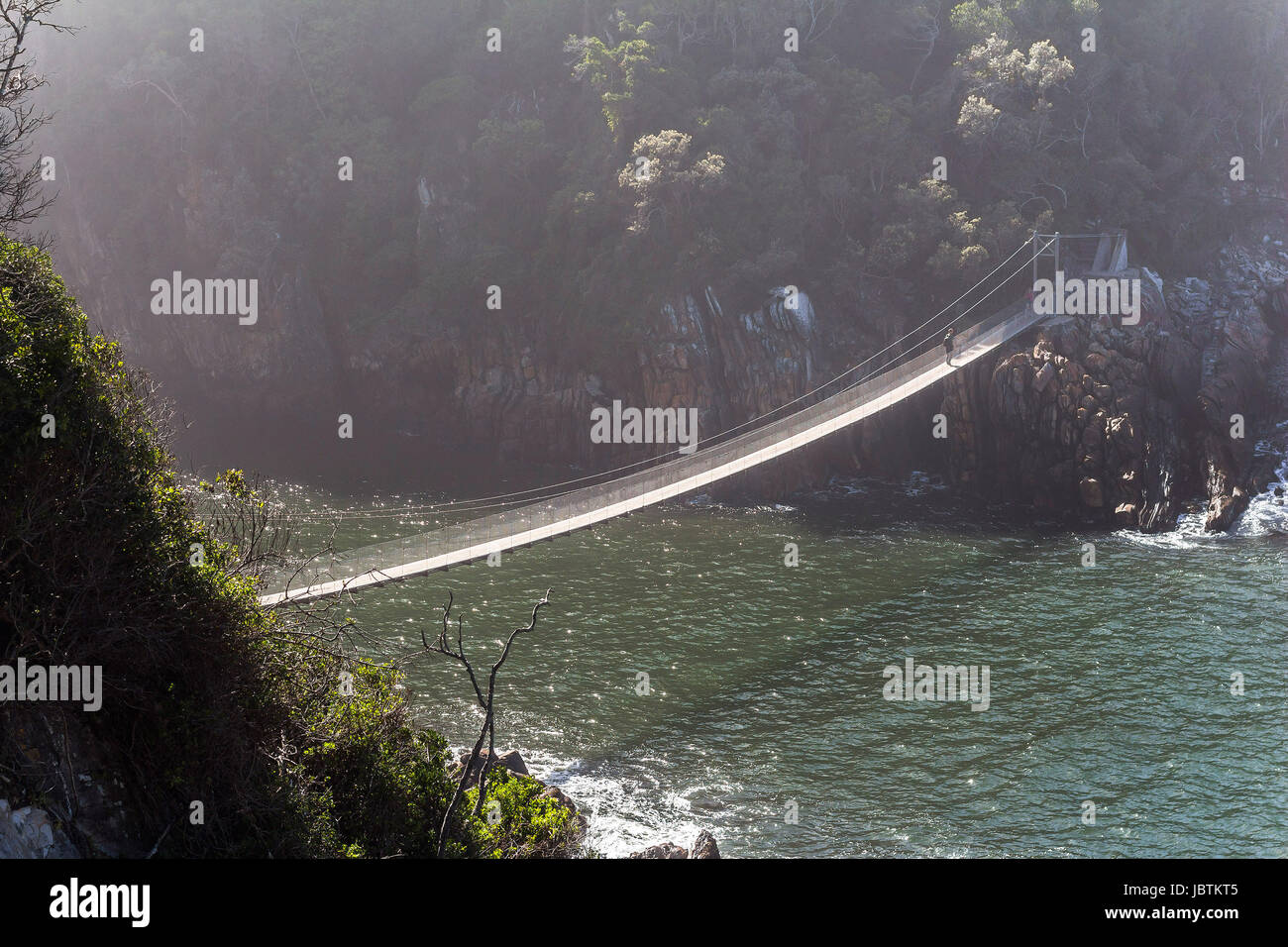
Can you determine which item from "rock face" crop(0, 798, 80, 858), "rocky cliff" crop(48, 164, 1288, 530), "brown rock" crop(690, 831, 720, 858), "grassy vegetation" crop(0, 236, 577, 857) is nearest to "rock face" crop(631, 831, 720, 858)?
"brown rock" crop(690, 831, 720, 858)

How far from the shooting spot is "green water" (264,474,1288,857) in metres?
16.8

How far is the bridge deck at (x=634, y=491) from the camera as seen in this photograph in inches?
822

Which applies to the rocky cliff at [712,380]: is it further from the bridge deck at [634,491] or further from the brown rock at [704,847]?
the brown rock at [704,847]

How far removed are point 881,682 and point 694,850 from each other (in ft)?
28.5

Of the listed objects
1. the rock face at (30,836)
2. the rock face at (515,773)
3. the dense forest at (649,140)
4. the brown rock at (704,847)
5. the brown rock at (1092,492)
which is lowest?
the brown rock at (704,847)

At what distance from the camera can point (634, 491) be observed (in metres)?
26.5

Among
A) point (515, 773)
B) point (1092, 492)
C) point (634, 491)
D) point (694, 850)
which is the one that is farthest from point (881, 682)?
point (1092, 492)

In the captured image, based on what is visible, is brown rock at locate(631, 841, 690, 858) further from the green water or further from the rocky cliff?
the rocky cliff

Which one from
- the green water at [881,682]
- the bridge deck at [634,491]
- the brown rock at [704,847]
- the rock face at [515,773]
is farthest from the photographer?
the bridge deck at [634,491]

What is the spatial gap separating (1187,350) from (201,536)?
116ft

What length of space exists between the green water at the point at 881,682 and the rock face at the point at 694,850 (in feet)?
3.03

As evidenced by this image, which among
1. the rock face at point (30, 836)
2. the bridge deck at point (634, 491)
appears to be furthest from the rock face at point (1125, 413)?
the rock face at point (30, 836)

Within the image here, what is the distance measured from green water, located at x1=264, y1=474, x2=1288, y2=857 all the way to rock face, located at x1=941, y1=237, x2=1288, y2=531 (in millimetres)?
2276
